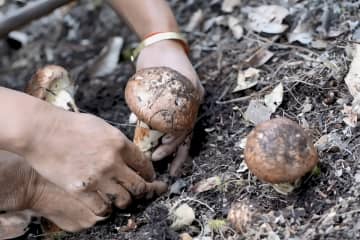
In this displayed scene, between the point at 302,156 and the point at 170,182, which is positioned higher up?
the point at 302,156

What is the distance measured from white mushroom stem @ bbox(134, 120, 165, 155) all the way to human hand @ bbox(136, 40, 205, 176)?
2 cm

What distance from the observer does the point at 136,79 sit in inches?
107

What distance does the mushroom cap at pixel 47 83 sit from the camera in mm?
3145

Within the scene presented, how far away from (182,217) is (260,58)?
1054 mm

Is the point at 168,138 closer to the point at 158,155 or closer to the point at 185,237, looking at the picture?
the point at 158,155

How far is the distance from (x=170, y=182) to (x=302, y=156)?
776mm

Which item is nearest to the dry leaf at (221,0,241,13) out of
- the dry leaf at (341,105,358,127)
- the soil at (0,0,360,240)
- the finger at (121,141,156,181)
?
the soil at (0,0,360,240)

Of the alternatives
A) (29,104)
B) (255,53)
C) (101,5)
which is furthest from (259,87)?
(101,5)

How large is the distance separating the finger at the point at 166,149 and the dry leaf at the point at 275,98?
1.28ft

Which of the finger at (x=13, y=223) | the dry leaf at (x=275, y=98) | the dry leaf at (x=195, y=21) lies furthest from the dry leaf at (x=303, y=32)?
the finger at (x=13, y=223)

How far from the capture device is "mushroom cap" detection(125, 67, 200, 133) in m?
2.65

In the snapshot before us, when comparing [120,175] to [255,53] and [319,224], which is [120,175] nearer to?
[319,224]

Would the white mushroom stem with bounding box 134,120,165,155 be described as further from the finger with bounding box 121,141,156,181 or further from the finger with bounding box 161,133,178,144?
the finger with bounding box 121,141,156,181

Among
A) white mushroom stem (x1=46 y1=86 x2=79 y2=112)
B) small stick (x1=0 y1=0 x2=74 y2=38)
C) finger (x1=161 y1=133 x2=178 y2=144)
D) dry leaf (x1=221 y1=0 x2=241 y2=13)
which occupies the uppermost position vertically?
small stick (x1=0 y1=0 x2=74 y2=38)
